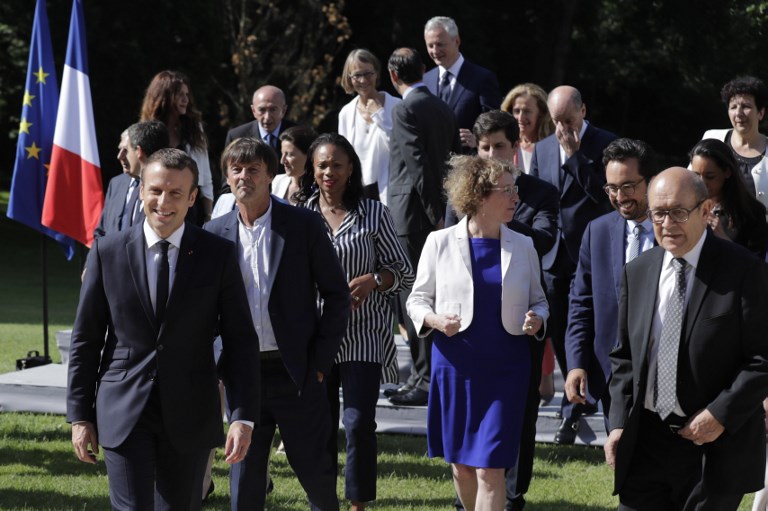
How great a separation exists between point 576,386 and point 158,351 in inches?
78.5

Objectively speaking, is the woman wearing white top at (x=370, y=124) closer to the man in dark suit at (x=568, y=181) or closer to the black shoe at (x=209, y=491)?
the man in dark suit at (x=568, y=181)

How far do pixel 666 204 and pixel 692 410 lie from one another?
0.83m

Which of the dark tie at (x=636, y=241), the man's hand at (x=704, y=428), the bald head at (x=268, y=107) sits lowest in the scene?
the man's hand at (x=704, y=428)

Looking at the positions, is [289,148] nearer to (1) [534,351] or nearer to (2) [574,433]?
(1) [534,351]

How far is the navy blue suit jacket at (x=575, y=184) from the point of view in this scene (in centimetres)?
843

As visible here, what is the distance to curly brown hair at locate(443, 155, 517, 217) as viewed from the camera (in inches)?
240

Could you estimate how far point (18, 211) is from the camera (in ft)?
37.6

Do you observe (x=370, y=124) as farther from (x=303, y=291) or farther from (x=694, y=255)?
(x=694, y=255)

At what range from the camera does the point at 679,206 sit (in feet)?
15.7

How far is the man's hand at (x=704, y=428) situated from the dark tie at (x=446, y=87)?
554cm

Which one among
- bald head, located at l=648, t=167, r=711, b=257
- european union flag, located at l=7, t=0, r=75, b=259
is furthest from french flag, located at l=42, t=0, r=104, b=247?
bald head, located at l=648, t=167, r=711, b=257

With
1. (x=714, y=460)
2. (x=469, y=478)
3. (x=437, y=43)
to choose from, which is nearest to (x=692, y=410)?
(x=714, y=460)

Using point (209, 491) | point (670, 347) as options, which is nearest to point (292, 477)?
point (209, 491)

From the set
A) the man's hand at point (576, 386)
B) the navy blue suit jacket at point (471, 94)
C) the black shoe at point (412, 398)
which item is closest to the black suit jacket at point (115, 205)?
the black shoe at point (412, 398)
